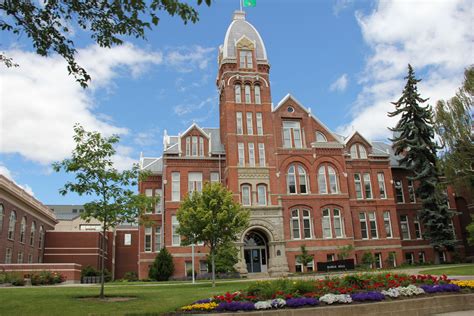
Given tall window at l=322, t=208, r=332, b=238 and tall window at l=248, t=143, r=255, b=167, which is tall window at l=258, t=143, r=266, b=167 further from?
tall window at l=322, t=208, r=332, b=238

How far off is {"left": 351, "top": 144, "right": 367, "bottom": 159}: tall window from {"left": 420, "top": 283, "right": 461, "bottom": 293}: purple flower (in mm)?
33717

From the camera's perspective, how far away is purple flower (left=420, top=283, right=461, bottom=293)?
46.5ft

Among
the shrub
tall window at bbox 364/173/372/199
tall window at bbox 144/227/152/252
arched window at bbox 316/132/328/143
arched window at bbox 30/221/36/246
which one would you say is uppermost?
arched window at bbox 316/132/328/143

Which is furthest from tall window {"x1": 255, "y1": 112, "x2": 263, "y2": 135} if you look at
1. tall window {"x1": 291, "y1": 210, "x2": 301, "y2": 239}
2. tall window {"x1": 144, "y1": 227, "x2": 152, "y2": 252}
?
tall window {"x1": 144, "y1": 227, "x2": 152, "y2": 252}

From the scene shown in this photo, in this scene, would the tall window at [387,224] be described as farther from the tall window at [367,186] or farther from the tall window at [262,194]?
the tall window at [262,194]

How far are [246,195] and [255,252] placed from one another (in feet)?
18.2

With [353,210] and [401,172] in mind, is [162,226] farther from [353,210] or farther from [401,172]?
[401,172]

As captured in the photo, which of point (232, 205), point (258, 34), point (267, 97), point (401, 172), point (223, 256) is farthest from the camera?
point (401, 172)

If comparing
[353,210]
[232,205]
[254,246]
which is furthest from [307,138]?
[232,205]

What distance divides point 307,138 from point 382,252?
14.2 meters

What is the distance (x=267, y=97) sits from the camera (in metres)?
43.9

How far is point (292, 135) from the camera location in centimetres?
4419

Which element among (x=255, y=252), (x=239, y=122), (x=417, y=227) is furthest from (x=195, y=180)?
(x=417, y=227)

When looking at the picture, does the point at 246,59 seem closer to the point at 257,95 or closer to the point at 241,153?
the point at 257,95
